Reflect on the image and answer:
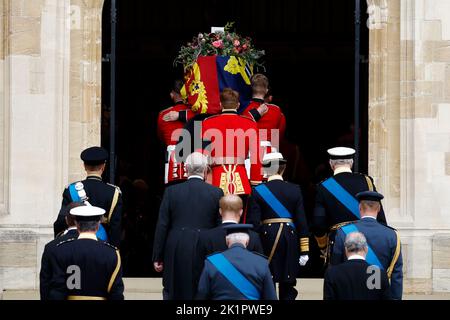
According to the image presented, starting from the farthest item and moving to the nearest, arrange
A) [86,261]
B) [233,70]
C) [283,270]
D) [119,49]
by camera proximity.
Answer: [119,49] → [233,70] → [283,270] → [86,261]

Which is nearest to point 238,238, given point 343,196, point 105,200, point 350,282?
point 350,282

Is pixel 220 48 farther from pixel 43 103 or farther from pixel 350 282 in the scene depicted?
pixel 350 282

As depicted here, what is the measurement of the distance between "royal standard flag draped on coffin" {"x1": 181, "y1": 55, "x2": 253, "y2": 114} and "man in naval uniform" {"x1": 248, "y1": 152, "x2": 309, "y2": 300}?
194 centimetres

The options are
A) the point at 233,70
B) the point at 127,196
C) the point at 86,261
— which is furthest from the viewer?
the point at 127,196

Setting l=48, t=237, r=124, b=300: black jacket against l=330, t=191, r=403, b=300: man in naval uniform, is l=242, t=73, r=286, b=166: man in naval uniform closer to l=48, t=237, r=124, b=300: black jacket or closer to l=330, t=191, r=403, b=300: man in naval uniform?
l=330, t=191, r=403, b=300: man in naval uniform

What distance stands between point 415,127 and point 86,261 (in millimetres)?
5985

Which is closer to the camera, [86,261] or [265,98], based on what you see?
[86,261]

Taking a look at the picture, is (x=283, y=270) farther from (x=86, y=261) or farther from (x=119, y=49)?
(x=119, y=49)

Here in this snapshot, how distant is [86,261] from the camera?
10.7 m

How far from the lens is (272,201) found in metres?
13.6

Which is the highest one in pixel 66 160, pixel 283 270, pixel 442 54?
pixel 442 54

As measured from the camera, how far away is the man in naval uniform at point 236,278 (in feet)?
33.8

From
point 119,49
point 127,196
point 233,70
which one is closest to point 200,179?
point 233,70

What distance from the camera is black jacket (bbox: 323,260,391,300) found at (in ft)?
35.0
